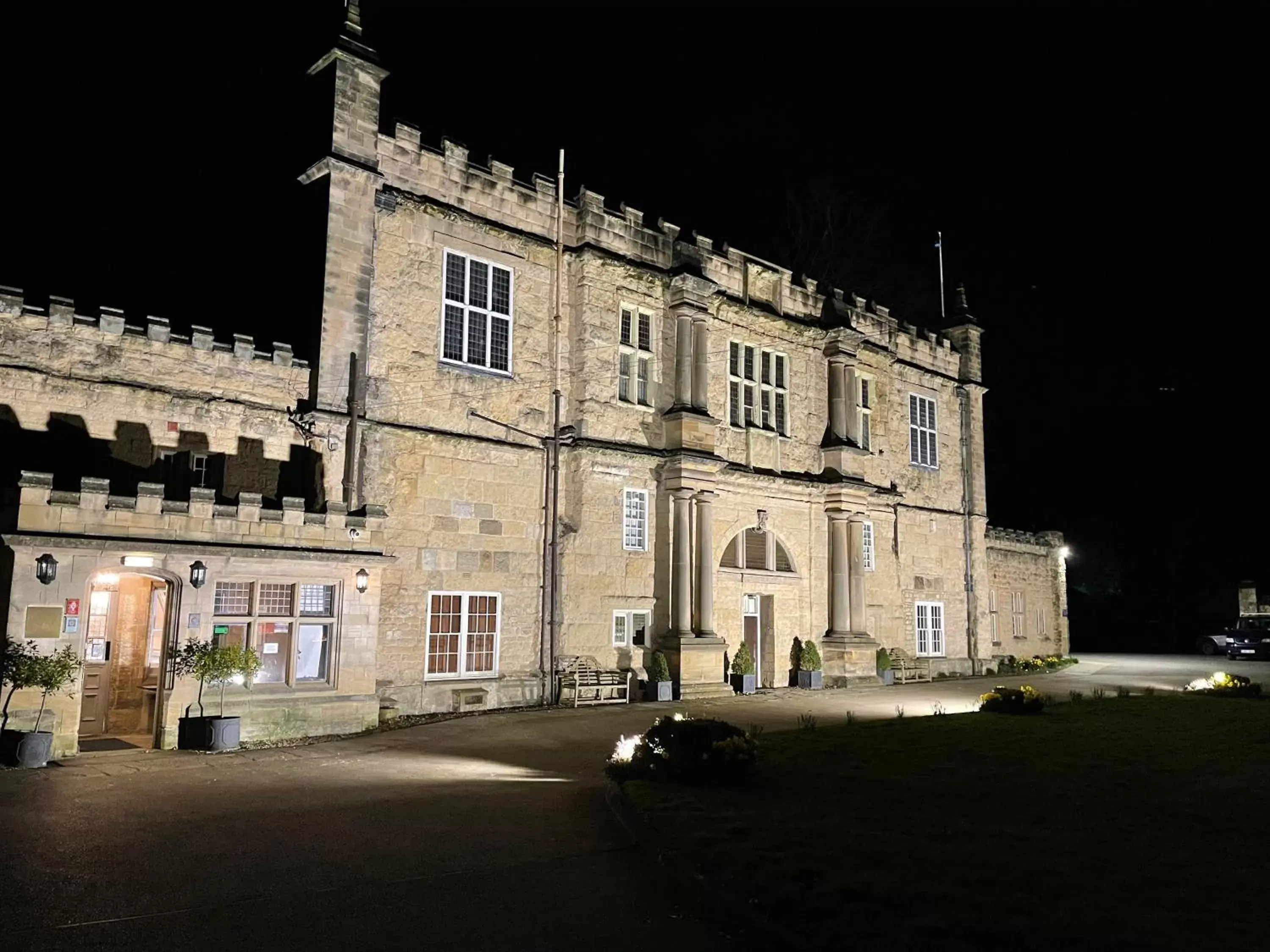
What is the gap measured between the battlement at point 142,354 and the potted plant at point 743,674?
11986 mm

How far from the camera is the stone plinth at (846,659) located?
24.5 m

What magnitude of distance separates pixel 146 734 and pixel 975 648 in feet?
82.5

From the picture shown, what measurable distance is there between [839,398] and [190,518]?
17.9 m

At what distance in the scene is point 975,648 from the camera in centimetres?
3031

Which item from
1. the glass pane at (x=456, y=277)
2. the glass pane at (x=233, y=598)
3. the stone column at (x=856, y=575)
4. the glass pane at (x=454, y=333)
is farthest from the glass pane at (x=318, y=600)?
the stone column at (x=856, y=575)

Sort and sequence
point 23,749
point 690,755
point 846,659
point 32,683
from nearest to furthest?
point 690,755 → point 23,749 → point 32,683 → point 846,659

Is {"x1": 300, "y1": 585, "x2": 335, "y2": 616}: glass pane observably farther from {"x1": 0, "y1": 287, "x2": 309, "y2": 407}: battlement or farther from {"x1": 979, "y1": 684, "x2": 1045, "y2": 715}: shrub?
{"x1": 979, "y1": 684, "x2": 1045, "y2": 715}: shrub

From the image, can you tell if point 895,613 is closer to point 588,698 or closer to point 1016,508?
point 588,698

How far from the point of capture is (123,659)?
49.9 ft

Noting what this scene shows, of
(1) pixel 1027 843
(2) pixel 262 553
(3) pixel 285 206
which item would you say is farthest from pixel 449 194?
(1) pixel 1027 843

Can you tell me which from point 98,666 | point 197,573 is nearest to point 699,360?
point 197,573

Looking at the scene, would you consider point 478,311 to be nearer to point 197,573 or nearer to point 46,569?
point 197,573

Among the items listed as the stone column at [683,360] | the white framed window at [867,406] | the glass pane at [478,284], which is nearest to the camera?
the glass pane at [478,284]

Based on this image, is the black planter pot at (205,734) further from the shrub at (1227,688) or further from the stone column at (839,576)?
the shrub at (1227,688)
